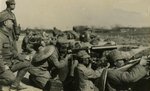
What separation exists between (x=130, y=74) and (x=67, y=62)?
143cm

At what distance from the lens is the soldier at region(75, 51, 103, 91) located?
1231cm

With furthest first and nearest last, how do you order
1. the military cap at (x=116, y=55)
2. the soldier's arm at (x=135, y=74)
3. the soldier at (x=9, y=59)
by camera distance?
the soldier at (x=9, y=59), the military cap at (x=116, y=55), the soldier's arm at (x=135, y=74)

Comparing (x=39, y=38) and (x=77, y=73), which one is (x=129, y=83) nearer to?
(x=77, y=73)

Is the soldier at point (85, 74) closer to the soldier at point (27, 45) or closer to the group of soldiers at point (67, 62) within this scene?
the group of soldiers at point (67, 62)

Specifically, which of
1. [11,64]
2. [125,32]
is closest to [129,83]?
[125,32]

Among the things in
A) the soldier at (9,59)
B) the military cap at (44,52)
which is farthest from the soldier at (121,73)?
the soldier at (9,59)

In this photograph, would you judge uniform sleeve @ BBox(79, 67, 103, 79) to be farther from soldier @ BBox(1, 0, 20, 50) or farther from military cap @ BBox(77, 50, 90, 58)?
soldier @ BBox(1, 0, 20, 50)

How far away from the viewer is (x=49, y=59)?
12.9 meters

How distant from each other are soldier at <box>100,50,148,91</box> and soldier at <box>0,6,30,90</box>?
1.73 meters

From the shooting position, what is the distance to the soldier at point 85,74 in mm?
12312

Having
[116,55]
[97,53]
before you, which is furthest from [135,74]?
[97,53]

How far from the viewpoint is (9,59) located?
42.7 ft

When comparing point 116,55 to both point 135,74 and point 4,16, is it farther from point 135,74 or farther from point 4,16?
point 4,16

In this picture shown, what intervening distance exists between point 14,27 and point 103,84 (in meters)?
2.32
